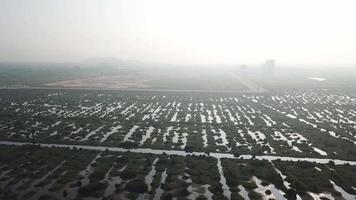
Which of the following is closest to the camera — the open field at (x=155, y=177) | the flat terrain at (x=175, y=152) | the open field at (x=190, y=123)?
the open field at (x=155, y=177)

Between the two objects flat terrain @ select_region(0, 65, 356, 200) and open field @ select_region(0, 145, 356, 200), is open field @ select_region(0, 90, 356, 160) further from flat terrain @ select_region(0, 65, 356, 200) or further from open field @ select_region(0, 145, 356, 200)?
open field @ select_region(0, 145, 356, 200)

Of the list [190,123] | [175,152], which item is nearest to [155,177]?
[175,152]

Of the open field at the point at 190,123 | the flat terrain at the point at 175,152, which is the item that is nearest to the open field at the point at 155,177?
the flat terrain at the point at 175,152

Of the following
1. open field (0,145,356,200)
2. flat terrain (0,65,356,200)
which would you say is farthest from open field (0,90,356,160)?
open field (0,145,356,200)

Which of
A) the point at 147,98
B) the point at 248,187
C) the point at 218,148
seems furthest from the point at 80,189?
the point at 147,98

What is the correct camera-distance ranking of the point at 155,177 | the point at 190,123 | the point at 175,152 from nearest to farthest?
the point at 155,177 < the point at 175,152 < the point at 190,123

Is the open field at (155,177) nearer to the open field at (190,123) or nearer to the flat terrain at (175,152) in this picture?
the flat terrain at (175,152)

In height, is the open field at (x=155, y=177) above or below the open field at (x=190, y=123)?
below

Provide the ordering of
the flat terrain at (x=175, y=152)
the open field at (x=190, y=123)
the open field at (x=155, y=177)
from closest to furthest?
1. the open field at (x=155, y=177)
2. the flat terrain at (x=175, y=152)
3. the open field at (x=190, y=123)

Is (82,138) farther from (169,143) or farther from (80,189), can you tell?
(80,189)

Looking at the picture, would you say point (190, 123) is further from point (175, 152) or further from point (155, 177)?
point (155, 177)

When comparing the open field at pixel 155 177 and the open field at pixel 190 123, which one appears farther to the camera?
the open field at pixel 190 123

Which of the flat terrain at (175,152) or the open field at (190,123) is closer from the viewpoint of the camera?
the flat terrain at (175,152)
